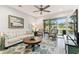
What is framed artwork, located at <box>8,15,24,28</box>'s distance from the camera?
6.20 feet

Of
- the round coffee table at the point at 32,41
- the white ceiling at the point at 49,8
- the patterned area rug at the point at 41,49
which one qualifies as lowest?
the patterned area rug at the point at 41,49

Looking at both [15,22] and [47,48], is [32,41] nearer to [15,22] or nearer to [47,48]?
[47,48]

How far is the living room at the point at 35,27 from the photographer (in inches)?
74.5

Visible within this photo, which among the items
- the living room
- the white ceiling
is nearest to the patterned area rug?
the living room

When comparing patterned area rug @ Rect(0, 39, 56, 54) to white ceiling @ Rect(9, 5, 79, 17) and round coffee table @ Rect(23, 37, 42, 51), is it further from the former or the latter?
white ceiling @ Rect(9, 5, 79, 17)

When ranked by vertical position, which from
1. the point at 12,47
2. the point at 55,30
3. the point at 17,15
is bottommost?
the point at 12,47

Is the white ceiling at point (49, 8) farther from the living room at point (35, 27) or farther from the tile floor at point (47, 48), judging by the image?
the tile floor at point (47, 48)

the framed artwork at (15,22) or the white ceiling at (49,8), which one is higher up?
the white ceiling at (49,8)

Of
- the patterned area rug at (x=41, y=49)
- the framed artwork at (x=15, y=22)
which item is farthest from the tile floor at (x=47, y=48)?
the framed artwork at (x=15, y=22)

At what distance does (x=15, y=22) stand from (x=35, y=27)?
40 cm
